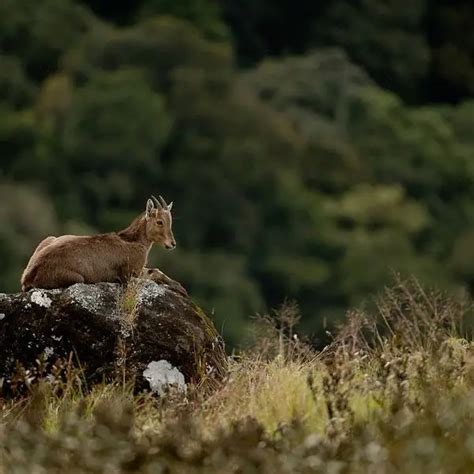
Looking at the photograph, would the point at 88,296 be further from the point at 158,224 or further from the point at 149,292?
the point at 158,224

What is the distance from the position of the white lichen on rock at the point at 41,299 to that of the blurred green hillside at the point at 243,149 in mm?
65623

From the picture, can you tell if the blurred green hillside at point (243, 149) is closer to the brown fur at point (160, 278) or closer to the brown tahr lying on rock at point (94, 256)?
the brown tahr lying on rock at point (94, 256)

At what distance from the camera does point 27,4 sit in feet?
407

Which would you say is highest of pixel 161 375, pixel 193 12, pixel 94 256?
pixel 193 12

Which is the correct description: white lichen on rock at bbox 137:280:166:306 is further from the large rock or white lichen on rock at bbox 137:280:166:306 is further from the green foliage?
the green foliage

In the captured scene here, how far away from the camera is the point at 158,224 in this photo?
18.4 metres

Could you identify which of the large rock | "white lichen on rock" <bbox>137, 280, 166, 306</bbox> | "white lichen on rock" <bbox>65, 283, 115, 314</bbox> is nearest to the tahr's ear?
"white lichen on rock" <bbox>137, 280, 166, 306</bbox>

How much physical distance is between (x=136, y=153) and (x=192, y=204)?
19.0 ft

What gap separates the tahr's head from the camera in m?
18.3

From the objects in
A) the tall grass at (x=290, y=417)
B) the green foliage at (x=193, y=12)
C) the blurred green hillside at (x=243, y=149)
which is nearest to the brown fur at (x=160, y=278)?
the tall grass at (x=290, y=417)

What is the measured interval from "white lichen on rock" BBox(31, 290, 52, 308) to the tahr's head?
3.08 m

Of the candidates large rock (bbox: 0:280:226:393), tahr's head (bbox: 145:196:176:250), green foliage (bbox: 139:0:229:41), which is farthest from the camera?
green foliage (bbox: 139:0:229:41)

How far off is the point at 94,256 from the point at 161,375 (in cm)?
229

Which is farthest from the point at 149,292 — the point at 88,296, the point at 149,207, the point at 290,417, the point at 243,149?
the point at 243,149
